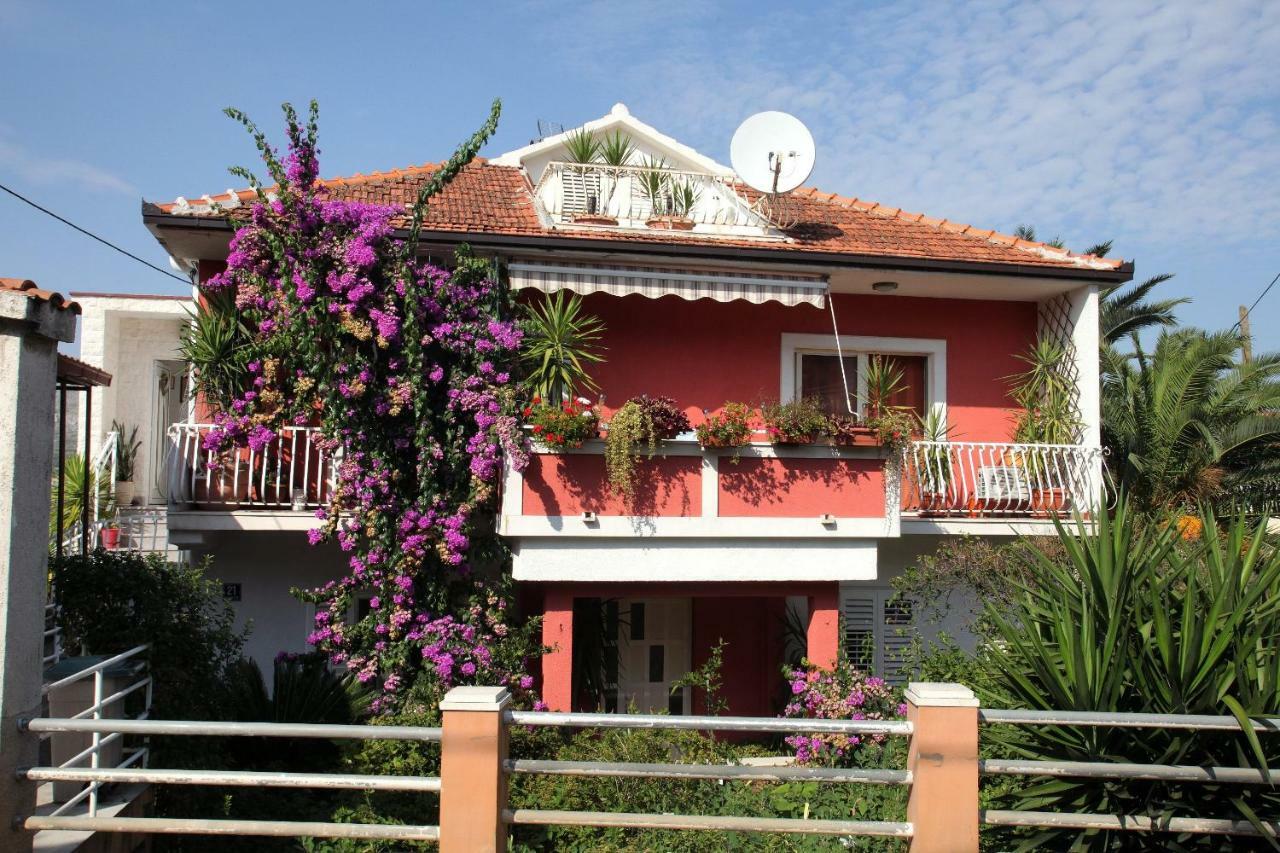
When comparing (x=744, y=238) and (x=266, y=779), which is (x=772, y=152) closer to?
(x=744, y=238)

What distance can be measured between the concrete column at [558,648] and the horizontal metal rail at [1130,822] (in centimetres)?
539

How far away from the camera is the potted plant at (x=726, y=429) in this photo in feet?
32.7

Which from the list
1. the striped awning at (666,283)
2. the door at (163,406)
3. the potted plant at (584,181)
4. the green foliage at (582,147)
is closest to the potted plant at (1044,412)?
the striped awning at (666,283)

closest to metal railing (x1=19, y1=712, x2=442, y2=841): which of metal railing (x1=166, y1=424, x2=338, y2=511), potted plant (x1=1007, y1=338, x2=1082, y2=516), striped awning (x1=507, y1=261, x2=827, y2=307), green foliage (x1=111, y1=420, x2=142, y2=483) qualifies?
metal railing (x1=166, y1=424, x2=338, y2=511)

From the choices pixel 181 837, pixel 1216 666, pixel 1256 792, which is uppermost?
pixel 1216 666

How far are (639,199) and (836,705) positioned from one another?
7.75 meters

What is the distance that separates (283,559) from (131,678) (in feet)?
15.6

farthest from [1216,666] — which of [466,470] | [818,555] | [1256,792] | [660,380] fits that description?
[660,380]

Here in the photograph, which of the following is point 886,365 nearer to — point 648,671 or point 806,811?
point 648,671

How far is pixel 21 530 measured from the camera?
5.41 m

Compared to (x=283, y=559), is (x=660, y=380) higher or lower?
higher

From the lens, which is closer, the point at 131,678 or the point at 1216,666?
the point at 1216,666

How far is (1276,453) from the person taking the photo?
1706 cm

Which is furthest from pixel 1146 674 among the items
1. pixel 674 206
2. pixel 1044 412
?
pixel 674 206
